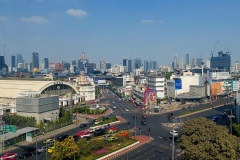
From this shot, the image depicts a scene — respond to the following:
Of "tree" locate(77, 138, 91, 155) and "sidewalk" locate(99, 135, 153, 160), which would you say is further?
"sidewalk" locate(99, 135, 153, 160)

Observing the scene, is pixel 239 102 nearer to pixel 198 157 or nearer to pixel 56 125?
pixel 198 157

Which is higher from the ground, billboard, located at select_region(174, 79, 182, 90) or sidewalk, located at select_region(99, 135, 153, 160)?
billboard, located at select_region(174, 79, 182, 90)

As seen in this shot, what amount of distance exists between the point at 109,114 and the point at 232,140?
30.8 m

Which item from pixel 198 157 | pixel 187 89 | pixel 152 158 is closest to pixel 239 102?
pixel 152 158

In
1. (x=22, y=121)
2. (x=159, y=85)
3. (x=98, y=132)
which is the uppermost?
(x=159, y=85)

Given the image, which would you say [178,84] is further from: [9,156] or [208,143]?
[9,156]

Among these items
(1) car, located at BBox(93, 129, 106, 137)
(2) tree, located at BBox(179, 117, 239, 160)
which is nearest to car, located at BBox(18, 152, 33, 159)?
(1) car, located at BBox(93, 129, 106, 137)

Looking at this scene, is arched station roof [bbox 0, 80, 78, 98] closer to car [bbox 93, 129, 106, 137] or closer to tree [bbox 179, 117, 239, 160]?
car [bbox 93, 129, 106, 137]

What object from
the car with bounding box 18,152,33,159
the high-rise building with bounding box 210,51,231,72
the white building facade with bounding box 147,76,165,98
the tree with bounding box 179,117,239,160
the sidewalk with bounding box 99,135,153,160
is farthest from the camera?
the high-rise building with bounding box 210,51,231,72

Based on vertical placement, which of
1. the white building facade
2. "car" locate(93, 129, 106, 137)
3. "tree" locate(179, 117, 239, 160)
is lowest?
"car" locate(93, 129, 106, 137)

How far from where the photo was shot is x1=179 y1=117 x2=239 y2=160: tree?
60.7ft

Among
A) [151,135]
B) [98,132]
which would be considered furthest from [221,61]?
[98,132]

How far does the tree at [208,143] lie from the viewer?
18500 mm

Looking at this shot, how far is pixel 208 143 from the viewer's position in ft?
63.1
